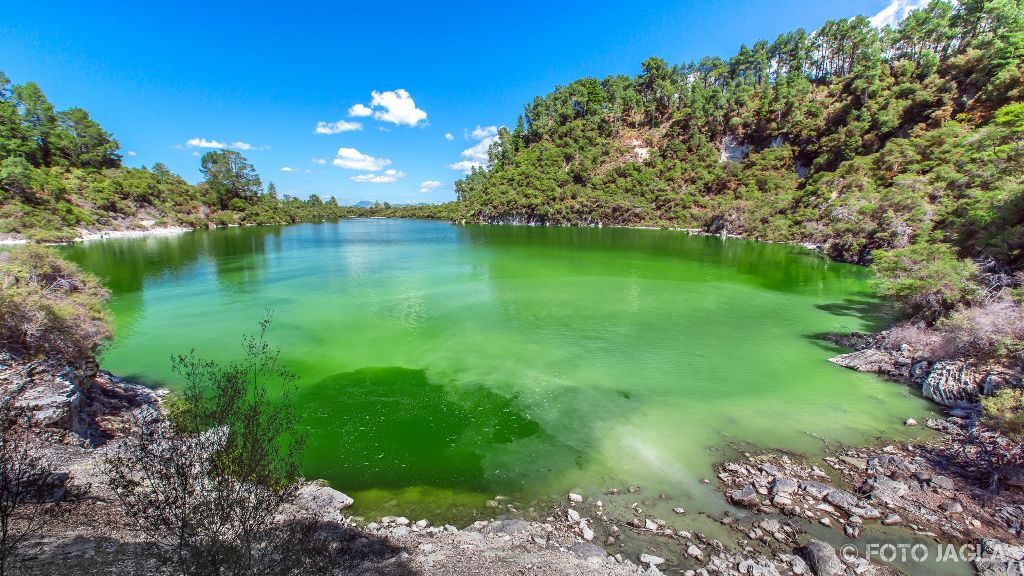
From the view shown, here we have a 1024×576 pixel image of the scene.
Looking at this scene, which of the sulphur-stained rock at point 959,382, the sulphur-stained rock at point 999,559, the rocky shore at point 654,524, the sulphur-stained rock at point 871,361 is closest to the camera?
the rocky shore at point 654,524

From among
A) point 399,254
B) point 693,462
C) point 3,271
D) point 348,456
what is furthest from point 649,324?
point 399,254

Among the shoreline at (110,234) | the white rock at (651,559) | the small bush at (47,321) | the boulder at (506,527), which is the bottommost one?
the boulder at (506,527)

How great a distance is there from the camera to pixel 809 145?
82.2m

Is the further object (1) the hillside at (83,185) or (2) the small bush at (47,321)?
(1) the hillside at (83,185)

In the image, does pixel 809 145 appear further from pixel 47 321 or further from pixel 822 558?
pixel 47 321

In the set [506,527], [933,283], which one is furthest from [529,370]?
[933,283]

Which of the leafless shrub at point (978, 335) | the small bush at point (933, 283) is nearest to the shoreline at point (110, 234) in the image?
the leafless shrub at point (978, 335)

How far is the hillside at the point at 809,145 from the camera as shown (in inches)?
1326

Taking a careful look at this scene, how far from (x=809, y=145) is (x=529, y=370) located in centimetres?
9650

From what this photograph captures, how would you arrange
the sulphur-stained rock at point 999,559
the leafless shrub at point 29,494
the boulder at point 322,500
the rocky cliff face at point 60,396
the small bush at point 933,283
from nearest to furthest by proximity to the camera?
the leafless shrub at point 29,494
the sulphur-stained rock at point 999,559
the boulder at point 322,500
the rocky cliff face at point 60,396
the small bush at point 933,283

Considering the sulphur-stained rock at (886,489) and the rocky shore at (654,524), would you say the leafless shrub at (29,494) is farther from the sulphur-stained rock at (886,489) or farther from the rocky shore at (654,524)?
the sulphur-stained rock at (886,489)

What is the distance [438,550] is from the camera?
6.46 meters

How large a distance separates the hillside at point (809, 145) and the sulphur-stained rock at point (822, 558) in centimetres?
1897

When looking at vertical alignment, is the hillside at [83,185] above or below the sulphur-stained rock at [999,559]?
above
